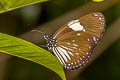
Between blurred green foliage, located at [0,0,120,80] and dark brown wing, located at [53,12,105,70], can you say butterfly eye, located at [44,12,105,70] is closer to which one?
dark brown wing, located at [53,12,105,70]

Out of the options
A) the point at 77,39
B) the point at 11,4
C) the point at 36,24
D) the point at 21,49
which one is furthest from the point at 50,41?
the point at 21,49

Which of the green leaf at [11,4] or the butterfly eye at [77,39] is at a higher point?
the green leaf at [11,4]

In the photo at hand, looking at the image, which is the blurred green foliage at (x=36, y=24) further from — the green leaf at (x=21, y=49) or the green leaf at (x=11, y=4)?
the green leaf at (x=21, y=49)

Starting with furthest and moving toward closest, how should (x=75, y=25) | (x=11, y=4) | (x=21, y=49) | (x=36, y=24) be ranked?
1. (x=36, y=24)
2. (x=75, y=25)
3. (x=11, y=4)
4. (x=21, y=49)

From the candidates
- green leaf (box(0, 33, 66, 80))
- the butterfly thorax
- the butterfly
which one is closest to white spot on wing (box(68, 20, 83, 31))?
the butterfly

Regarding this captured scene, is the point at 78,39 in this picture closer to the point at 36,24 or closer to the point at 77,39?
the point at 77,39

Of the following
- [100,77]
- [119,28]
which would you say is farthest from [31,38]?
[100,77]

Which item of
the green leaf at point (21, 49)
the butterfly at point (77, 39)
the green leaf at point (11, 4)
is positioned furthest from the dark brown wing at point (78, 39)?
the green leaf at point (21, 49)

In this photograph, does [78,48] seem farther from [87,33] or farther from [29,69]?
[29,69]

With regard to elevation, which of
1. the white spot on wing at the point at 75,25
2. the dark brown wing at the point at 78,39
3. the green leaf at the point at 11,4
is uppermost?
the green leaf at the point at 11,4
